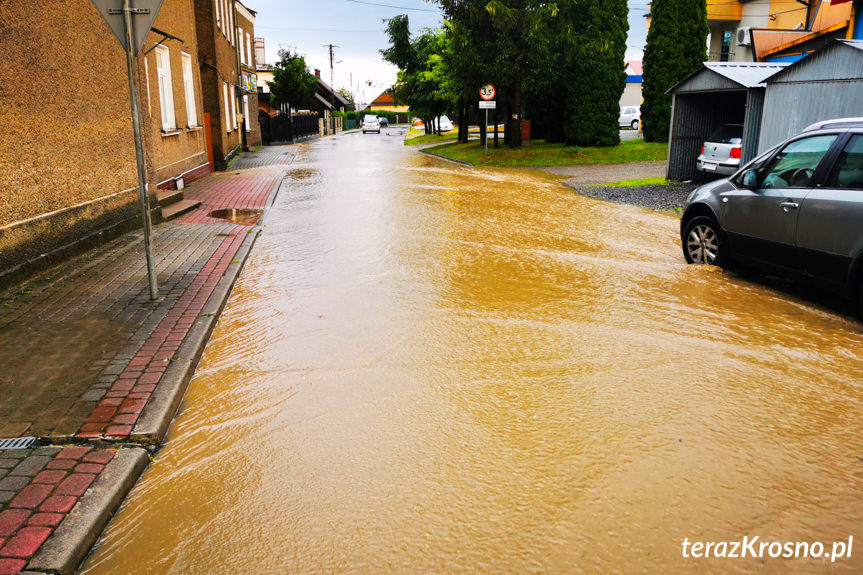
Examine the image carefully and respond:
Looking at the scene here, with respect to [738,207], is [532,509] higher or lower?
lower

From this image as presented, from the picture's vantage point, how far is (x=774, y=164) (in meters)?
7.07

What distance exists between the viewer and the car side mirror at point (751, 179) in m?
7.14

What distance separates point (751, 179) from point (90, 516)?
22.1 feet

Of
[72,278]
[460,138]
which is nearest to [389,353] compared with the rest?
[72,278]

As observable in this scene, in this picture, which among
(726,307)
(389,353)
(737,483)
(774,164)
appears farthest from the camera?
(774,164)

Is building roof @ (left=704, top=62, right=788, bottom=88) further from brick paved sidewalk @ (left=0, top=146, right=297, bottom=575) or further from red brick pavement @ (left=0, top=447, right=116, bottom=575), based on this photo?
red brick pavement @ (left=0, top=447, right=116, bottom=575)

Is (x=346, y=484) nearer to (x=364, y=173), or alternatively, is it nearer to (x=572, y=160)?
(x=364, y=173)

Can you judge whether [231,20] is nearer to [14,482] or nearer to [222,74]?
[222,74]

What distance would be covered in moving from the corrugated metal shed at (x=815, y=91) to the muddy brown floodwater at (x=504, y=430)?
19.5 ft

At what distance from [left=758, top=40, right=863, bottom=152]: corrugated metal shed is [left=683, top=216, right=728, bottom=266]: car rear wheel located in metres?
5.18

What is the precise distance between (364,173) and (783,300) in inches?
665

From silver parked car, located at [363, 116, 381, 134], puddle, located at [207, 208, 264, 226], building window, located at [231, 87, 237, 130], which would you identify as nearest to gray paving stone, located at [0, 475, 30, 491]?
puddle, located at [207, 208, 264, 226]

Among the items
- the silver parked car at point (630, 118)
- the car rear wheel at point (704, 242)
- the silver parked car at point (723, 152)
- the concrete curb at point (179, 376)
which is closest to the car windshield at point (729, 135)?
the silver parked car at point (723, 152)

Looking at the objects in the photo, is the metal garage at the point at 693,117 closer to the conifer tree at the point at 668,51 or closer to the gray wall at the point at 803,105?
the gray wall at the point at 803,105
